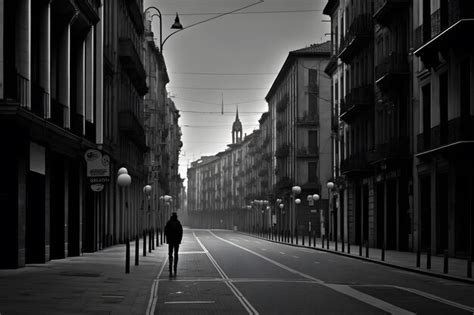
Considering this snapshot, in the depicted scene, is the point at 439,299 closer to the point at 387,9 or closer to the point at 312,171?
the point at 387,9

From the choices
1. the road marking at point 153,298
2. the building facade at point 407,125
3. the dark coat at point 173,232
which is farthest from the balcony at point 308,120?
the road marking at point 153,298

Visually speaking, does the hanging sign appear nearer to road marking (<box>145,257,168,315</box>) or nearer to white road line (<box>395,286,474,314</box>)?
road marking (<box>145,257,168,315</box>)

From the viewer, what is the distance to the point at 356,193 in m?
62.1

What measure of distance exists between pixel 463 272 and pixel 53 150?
14509mm

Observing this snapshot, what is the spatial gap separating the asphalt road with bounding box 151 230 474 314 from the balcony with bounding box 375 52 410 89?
17746 mm

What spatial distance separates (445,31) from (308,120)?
194 ft

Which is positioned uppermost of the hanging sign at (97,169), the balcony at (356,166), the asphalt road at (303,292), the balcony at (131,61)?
the balcony at (131,61)

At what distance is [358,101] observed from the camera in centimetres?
5738

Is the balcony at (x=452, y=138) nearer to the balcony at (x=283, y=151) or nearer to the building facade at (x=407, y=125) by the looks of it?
the building facade at (x=407, y=125)

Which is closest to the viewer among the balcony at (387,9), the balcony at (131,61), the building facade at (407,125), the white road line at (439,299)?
the white road line at (439,299)

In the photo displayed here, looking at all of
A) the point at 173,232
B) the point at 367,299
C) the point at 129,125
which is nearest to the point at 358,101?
the point at 129,125

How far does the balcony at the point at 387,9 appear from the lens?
4750cm

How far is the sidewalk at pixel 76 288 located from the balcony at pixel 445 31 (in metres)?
14.3

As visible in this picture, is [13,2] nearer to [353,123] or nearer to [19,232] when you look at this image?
[19,232]
